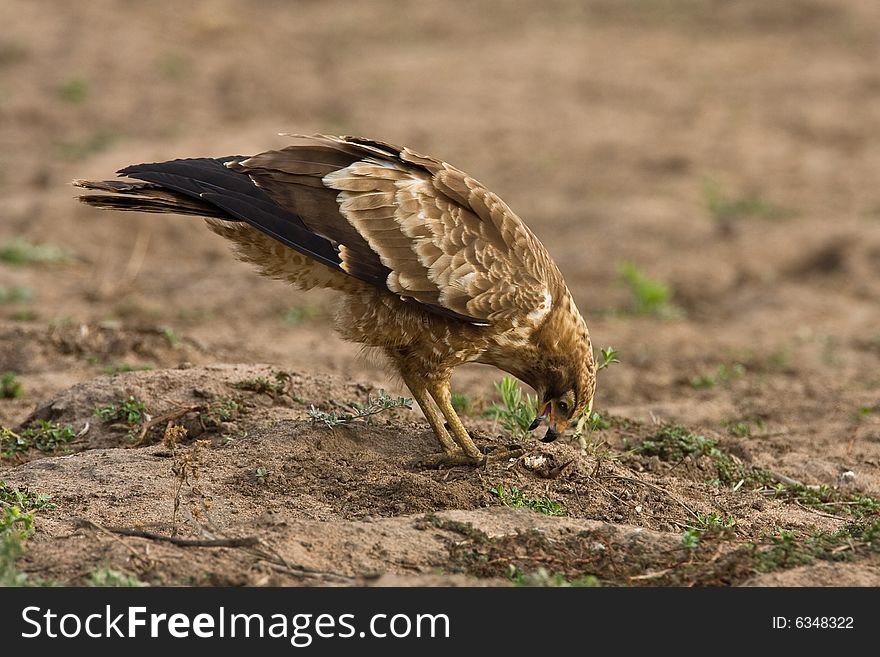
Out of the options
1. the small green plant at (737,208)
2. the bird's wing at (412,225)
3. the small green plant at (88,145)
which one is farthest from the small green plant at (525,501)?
the small green plant at (88,145)

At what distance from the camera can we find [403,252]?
5.44m

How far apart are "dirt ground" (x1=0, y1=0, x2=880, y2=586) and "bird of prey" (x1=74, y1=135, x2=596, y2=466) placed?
459 mm

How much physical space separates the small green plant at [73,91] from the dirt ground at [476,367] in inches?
2.3

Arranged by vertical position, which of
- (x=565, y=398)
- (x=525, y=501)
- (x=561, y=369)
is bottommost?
(x=525, y=501)

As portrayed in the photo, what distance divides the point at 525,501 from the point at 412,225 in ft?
4.48

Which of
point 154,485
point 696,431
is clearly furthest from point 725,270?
point 154,485

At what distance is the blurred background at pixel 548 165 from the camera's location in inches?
327

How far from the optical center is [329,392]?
650 centimetres

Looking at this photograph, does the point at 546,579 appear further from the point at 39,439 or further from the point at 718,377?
the point at 718,377

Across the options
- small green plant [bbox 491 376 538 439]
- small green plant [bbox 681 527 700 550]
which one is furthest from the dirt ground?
small green plant [bbox 491 376 538 439]

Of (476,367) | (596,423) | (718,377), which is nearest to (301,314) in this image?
(476,367)

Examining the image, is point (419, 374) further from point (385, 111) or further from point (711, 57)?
point (711, 57)
